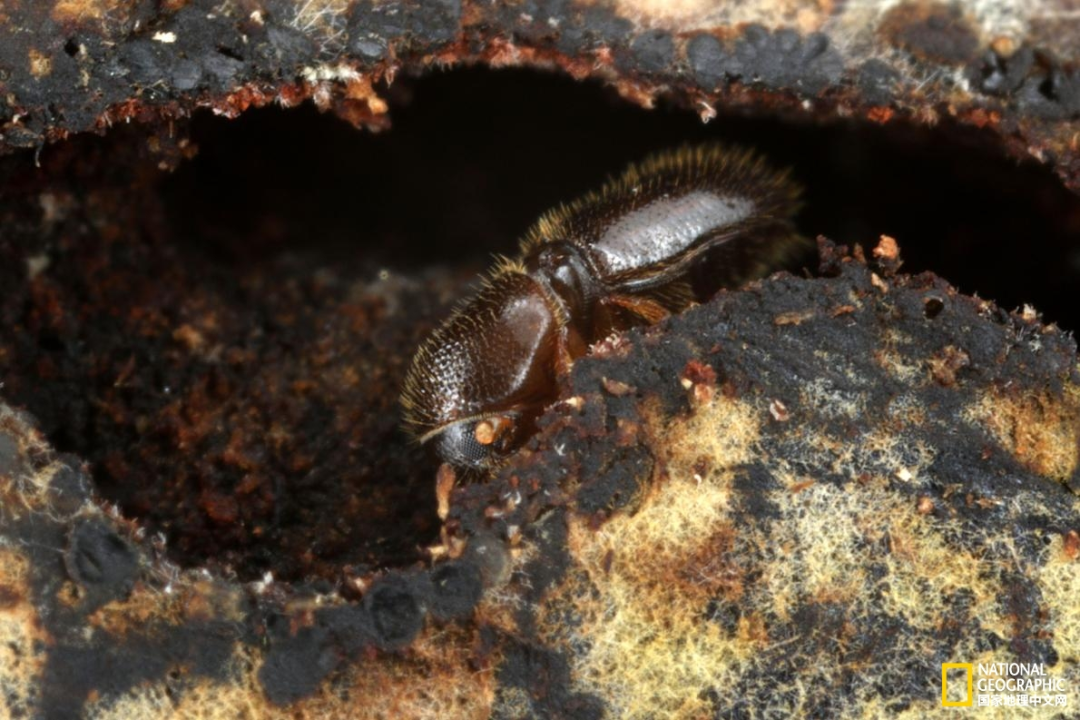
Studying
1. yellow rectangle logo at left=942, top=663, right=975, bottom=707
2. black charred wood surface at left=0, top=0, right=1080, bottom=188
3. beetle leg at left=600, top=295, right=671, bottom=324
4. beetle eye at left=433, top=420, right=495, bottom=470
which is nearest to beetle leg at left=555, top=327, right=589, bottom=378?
beetle leg at left=600, top=295, right=671, bottom=324

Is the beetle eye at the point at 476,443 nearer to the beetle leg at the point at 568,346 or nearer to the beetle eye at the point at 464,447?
the beetle eye at the point at 464,447

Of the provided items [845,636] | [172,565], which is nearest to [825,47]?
[845,636]

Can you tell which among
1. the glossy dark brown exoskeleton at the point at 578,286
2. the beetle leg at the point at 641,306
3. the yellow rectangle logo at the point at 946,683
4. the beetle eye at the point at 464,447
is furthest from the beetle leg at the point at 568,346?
the yellow rectangle logo at the point at 946,683

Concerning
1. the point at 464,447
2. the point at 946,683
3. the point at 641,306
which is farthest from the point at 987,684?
the point at 464,447

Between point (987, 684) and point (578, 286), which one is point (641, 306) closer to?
point (578, 286)

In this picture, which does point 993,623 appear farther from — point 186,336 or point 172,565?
point 186,336

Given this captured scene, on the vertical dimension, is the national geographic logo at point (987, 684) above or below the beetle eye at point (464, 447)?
above
